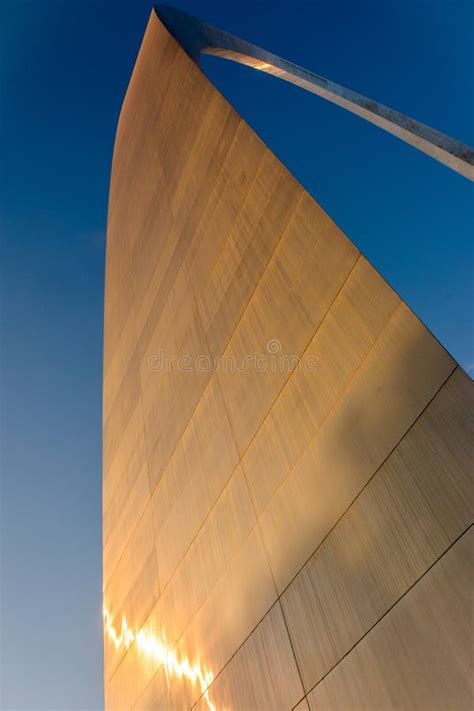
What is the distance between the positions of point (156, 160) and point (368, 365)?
45.8 feet

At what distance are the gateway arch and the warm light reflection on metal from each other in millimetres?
45

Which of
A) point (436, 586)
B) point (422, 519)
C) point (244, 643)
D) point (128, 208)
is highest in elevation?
point (128, 208)

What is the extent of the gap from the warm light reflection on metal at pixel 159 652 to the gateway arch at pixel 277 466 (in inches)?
1.8

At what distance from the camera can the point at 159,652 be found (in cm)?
1025

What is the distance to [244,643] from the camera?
757cm

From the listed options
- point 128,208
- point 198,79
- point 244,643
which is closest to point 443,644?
point 244,643

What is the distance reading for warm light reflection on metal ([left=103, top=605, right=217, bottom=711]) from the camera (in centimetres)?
845

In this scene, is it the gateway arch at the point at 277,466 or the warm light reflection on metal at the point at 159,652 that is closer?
the gateway arch at the point at 277,466

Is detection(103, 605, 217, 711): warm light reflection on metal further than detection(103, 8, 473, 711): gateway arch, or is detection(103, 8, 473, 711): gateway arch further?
detection(103, 605, 217, 711): warm light reflection on metal

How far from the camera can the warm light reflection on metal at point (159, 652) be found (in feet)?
27.7

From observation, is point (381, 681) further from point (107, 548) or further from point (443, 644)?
point (107, 548)

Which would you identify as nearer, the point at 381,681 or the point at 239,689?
the point at 381,681

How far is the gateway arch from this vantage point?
5.32 meters

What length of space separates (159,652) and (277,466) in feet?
18.2
